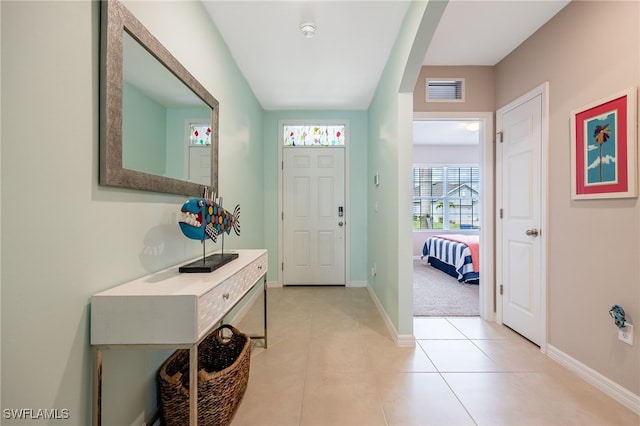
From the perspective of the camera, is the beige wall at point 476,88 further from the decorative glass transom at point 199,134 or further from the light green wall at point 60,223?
Result: the light green wall at point 60,223

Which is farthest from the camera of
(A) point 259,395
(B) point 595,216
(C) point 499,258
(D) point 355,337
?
(C) point 499,258

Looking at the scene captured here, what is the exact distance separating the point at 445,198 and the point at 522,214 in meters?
4.51

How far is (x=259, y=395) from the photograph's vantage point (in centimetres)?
163

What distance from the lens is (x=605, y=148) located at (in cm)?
168

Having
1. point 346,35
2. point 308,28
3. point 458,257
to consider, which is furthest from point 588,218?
point 458,257

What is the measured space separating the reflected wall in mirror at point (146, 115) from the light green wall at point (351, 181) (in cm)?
203

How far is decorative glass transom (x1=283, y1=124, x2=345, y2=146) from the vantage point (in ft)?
13.1

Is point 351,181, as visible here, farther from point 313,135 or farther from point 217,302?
point 217,302

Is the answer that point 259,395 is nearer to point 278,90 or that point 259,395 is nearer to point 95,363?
point 95,363

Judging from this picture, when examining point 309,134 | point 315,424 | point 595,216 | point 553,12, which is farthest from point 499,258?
point 309,134

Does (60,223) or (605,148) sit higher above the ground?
(605,148)

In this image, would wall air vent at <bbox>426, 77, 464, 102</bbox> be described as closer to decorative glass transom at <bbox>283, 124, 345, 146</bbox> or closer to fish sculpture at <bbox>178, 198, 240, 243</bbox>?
decorative glass transom at <bbox>283, 124, 345, 146</bbox>

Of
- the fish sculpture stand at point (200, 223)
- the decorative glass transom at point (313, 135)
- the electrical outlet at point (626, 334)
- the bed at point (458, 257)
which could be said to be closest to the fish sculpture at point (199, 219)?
the fish sculpture stand at point (200, 223)

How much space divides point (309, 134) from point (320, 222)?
127cm
